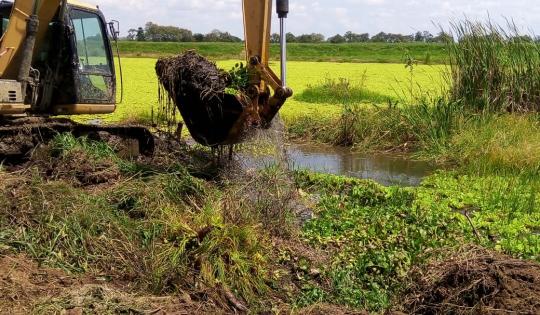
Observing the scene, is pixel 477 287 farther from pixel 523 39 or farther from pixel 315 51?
pixel 315 51

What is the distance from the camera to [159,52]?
4631 cm

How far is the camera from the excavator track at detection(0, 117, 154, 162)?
7426 mm

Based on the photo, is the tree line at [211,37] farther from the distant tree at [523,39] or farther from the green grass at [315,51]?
the distant tree at [523,39]

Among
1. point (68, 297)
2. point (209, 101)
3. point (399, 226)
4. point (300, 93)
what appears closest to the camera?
point (68, 297)

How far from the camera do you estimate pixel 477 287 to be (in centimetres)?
411

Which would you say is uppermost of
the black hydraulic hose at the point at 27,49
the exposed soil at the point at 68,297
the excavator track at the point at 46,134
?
the black hydraulic hose at the point at 27,49

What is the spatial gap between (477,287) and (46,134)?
5.64 meters

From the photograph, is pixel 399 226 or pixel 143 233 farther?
pixel 399 226

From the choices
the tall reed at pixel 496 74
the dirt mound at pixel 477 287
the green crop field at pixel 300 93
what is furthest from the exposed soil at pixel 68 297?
the tall reed at pixel 496 74

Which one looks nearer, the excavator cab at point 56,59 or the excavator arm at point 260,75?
the excavator arm at point 260,75

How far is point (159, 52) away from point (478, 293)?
4414 centimetres

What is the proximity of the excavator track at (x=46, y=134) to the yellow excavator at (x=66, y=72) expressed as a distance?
0.01 m

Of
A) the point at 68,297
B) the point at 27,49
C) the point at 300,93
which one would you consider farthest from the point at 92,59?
the point at 300,93

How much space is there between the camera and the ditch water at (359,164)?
9.51 m
